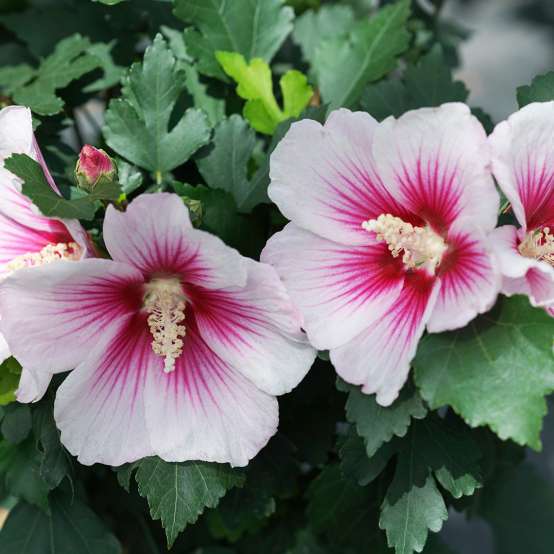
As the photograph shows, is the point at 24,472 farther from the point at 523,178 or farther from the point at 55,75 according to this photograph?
the point at 523,178

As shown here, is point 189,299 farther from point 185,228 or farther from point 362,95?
point 362,95

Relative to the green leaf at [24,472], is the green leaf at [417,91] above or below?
above

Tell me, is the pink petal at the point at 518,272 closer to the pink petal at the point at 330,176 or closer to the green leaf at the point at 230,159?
the pink petal at the point at 330,176

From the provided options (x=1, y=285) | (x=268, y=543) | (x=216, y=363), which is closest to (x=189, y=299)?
(x=216, y=363)

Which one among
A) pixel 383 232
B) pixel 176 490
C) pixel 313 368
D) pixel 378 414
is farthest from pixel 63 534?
pixel 383 232

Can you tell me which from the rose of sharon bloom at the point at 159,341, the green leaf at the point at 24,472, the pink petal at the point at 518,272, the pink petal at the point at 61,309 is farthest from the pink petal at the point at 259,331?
the green leaf at the point at 24,472

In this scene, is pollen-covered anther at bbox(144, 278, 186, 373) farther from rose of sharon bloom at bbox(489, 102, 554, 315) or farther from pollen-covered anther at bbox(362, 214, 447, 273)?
rose of sharon bloom at bbox(489, 102, 554, 315)
